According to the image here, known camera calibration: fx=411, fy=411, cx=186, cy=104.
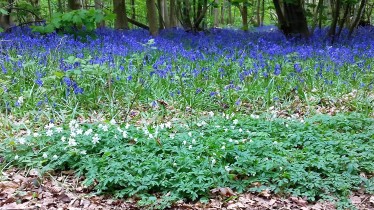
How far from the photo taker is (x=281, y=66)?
6.91m

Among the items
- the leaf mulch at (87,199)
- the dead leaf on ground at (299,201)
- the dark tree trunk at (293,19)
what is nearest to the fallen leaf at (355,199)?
the leaf mulch at (87,199)

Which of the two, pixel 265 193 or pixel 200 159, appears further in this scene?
pixel 200 159

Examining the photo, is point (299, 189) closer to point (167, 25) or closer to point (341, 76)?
point (341, 76)

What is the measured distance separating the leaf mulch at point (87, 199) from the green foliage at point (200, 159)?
0.23 feet

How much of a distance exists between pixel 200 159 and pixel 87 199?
3.13 ft

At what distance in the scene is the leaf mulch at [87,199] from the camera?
3104 mm

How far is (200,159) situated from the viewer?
341cm

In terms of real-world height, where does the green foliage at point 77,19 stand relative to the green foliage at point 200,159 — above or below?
above

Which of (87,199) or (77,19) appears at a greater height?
A: (77,19)

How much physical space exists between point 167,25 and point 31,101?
40.2 feet

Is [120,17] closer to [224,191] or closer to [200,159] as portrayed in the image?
[200,159]

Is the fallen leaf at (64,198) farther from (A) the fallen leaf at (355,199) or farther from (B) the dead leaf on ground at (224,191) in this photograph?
(A) the fallen leaf at (355,199)

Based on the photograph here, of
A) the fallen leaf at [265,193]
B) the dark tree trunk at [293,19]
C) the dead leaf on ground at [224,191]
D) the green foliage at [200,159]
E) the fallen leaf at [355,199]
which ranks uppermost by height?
the dark tree trunk at [293,19]

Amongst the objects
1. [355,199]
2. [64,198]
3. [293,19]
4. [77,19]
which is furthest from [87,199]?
[293,19]
